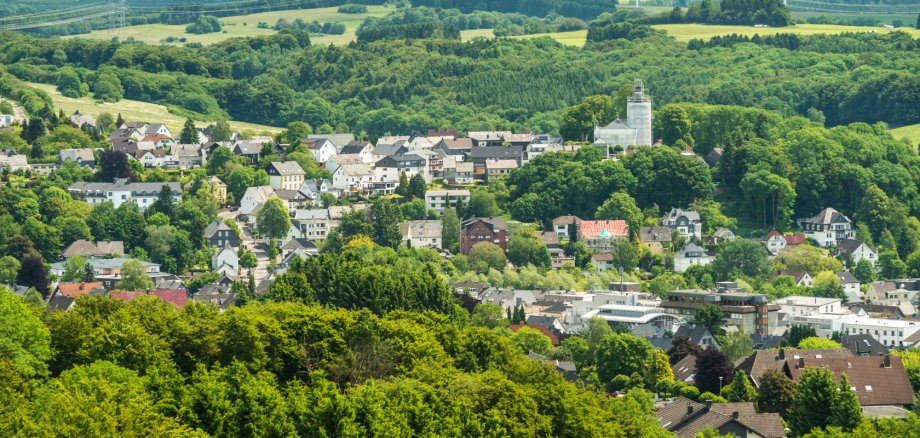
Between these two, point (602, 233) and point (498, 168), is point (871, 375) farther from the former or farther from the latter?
point (498, 168)

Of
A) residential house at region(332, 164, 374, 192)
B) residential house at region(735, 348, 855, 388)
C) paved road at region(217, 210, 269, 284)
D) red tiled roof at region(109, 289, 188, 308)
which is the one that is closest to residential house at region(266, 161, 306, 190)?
residential house at region(332, 164, 374, 192)

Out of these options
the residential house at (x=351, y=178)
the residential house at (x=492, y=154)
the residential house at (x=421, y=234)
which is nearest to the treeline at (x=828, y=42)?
the residential house at (x=492, y=154)

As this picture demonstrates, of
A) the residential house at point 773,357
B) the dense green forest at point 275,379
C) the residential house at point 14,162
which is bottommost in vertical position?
the residential house at point 773,357

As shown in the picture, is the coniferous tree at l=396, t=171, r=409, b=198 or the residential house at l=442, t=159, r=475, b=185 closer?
the coniferous tree at l=396, t=171, r=409, b=198

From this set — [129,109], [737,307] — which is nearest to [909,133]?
[737,307]

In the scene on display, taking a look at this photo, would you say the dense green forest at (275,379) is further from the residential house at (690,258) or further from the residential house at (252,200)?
the residential house at (252,200)

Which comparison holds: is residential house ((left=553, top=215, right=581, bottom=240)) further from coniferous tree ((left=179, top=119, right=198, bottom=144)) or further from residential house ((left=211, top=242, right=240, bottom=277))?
coniferous tree ((left=179, top=119, right=198, bottom=144))

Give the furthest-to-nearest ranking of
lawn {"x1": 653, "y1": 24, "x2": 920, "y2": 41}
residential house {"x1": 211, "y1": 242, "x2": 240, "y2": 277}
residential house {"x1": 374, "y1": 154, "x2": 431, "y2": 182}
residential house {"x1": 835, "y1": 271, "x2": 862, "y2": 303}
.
Answer: 1. lawn {"x1": 653, "y1": 24, "x2": 920, "y2": 41}
2. residential house {"x1": 374, "y1": 154, "x2": 431, "y2": 182}
3. residential house {"x1": 835, "y1": 271, "x2": 862, "y2": 303}
4. residential house {"x1": 211, "y1": 242, "x2": 240, "y2": 277}

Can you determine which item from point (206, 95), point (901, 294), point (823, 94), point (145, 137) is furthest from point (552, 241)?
point (206, 95)
